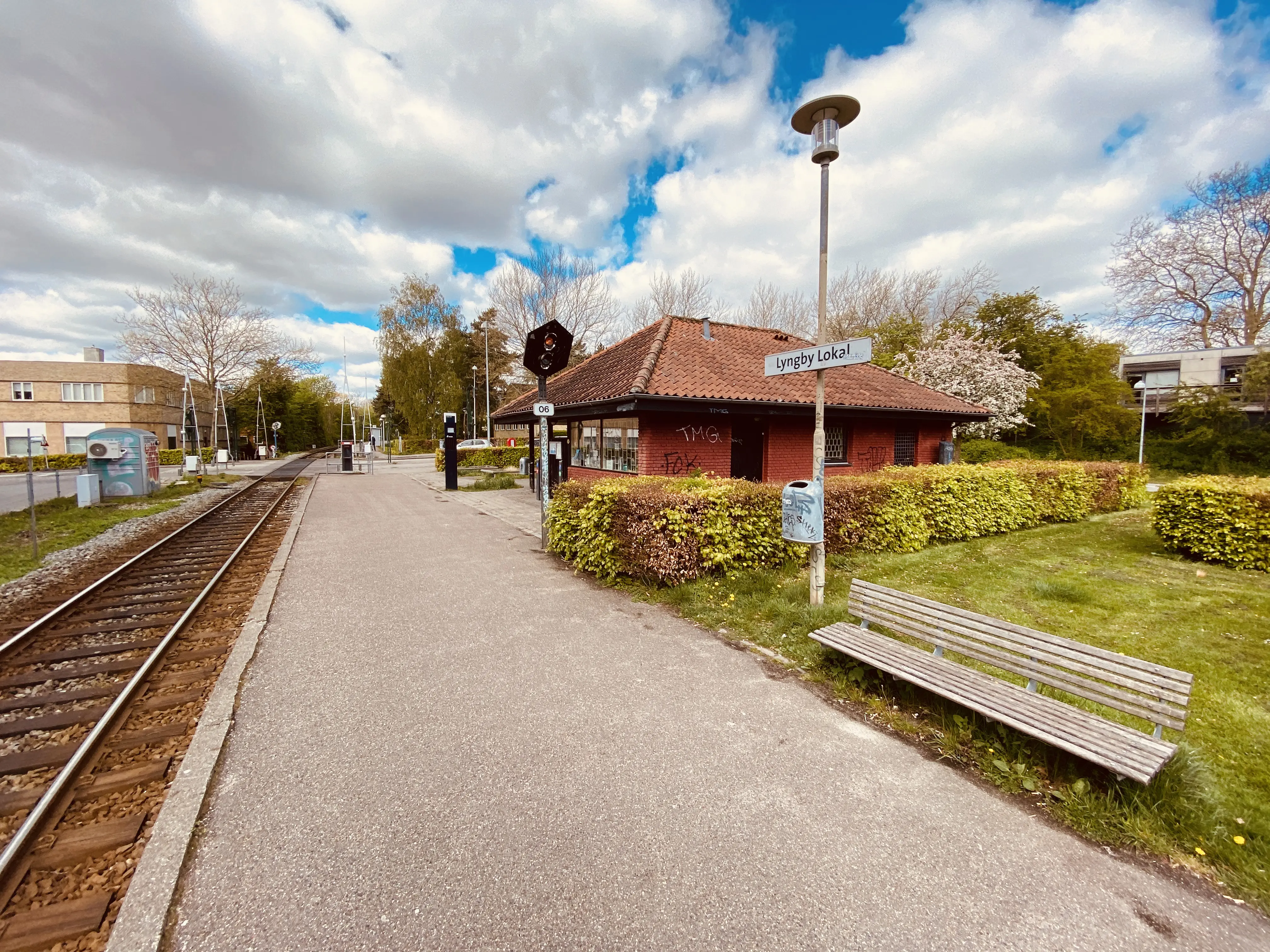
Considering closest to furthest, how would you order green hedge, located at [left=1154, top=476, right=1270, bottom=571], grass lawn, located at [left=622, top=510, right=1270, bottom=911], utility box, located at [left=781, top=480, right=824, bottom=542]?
grass lawn, located at [left=622, top=510, right=1270, bottom=911]
utility box, located at [left=781, top=480, right=824, bottom=542]
green hedge, located at [left=1154, top=476, right=1270, bottom=571]

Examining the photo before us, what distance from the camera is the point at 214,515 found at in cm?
1321

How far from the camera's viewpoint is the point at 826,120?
4.82m

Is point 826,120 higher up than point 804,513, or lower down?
higher up

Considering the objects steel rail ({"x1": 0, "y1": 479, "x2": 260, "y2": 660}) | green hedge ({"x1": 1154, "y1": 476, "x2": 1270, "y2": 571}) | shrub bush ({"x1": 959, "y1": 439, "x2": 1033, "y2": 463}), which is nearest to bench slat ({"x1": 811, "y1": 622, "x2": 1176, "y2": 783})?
green hedge ({"x1": 1154, "y1": 476, "x2": 1270, "y2": 571})

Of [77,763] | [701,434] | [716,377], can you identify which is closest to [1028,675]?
[77,763]

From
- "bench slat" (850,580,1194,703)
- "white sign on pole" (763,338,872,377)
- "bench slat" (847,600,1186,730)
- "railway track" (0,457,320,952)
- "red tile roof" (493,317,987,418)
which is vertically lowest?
"railway track" (0,457,320,952)

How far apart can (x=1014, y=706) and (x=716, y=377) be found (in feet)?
32.1

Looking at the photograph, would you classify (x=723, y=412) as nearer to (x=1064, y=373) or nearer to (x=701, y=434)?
Result: (x=701, y=434)

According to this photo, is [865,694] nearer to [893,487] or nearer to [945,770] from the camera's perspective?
[945,770]

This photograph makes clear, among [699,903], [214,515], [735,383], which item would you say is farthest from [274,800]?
[214,515]

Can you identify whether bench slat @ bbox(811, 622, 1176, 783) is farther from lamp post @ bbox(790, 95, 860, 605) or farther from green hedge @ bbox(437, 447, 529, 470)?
green hedge @ bbox(437, 447, 529, 470)

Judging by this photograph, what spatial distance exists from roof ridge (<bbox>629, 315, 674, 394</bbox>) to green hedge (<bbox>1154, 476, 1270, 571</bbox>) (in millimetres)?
8609

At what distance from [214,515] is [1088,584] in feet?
58.0

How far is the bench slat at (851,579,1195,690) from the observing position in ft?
8.94
